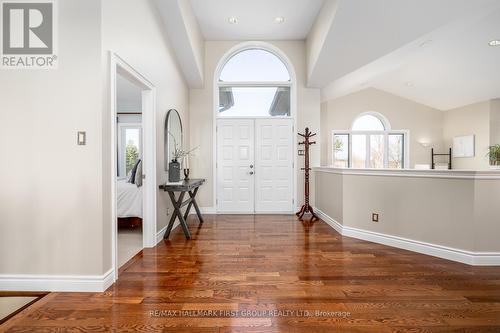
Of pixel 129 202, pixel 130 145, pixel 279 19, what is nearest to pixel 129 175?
pixel 129 202

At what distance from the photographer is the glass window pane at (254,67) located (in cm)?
563

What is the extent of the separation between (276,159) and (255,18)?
8.89 feet

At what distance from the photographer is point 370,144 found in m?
8.04

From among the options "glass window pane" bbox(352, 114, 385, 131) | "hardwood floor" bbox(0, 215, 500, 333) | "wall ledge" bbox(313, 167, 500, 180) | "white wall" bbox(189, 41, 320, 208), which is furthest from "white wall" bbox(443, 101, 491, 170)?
"hardwood floor" bbox(0, 215, 500, 333)

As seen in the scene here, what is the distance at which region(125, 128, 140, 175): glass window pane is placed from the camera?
712cm

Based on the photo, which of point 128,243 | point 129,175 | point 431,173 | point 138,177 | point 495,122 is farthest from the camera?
point 495,122

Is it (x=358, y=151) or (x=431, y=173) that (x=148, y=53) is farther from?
(x=358, y=151)

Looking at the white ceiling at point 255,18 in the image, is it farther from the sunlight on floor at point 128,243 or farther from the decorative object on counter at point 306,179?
the sunlight on floor at point 128,243

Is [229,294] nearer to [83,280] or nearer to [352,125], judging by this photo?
[83,280]

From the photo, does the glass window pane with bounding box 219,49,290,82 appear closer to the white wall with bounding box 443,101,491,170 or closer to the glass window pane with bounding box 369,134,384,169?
the glass window pane with bounding box 369,134,384,169

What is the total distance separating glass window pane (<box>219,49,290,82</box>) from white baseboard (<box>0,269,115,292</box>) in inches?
178

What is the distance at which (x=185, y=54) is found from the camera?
173 inches

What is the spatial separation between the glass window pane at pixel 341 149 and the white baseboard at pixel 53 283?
23.1ft

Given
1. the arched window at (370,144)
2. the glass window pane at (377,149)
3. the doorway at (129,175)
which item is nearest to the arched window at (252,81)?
the doorway at (129,175)
